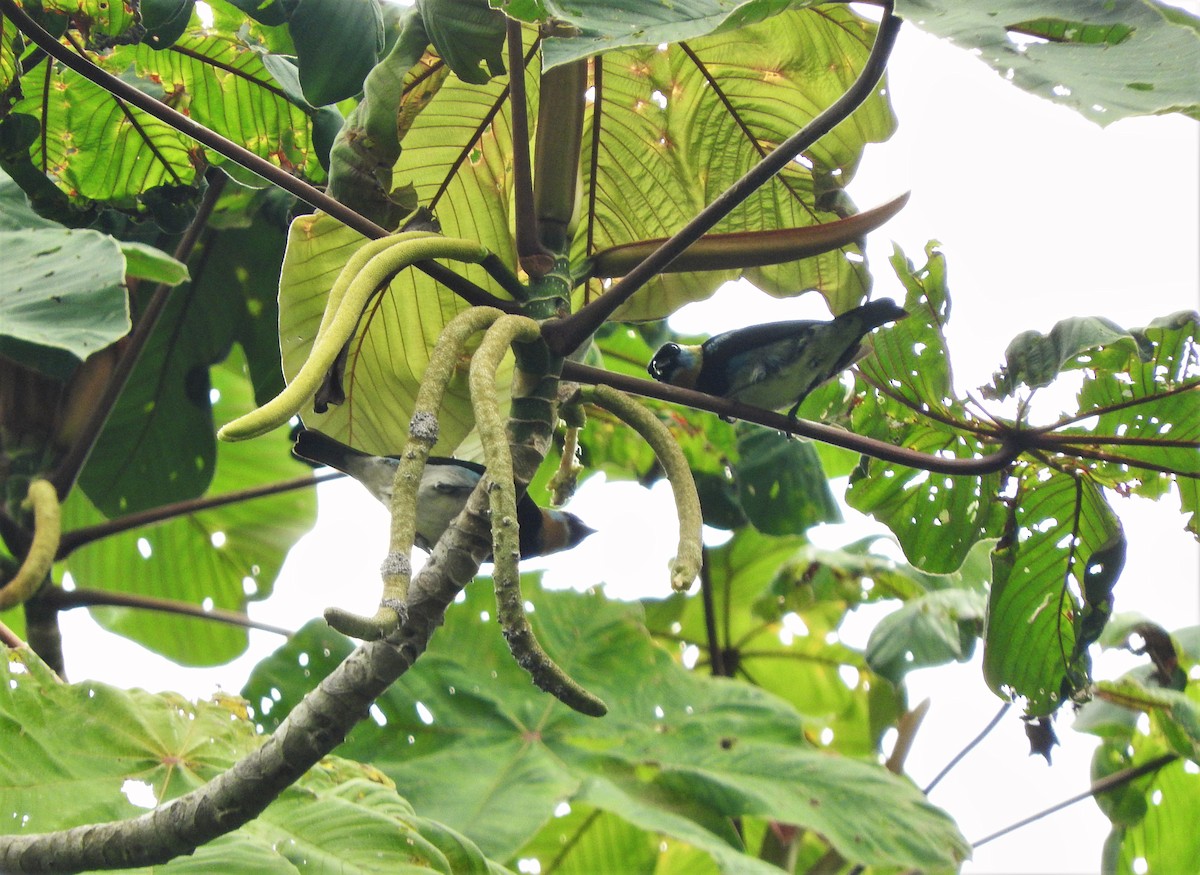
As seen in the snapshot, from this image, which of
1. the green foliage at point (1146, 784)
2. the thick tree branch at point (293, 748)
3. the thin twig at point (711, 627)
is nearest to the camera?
the thick tree branch at point (293, 748)

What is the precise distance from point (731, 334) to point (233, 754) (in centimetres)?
151

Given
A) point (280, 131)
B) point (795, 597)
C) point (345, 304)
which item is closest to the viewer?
point (345, 304)

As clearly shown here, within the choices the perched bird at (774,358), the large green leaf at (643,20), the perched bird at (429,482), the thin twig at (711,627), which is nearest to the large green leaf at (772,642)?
the thin twig at (711,627)

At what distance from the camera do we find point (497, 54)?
Answer: 1356mm

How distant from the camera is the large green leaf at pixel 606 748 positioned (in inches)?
98.0

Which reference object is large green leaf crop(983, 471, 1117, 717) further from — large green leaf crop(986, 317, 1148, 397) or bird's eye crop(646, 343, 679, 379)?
bird's eye crop(646, 343, 679, 379)

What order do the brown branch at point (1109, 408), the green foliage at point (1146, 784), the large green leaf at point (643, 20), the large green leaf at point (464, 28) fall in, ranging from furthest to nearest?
the green foliage at point (1146, 784) → the brown branch at point (1109, 408) → the large green leaf at point (464, 28) → the large green leaf at point (643, 20)

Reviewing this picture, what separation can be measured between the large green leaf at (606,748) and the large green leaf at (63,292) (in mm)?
1356

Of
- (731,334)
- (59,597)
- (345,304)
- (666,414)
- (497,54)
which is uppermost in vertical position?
(497,54)

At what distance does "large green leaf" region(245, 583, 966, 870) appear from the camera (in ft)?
8.17

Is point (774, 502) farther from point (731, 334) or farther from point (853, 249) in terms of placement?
point (853, 249)

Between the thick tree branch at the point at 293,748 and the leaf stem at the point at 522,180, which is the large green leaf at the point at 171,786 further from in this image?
the leaf stem at the point at 522,180

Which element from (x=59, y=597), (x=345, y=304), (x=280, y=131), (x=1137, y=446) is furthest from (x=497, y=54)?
(x=59, y=597)

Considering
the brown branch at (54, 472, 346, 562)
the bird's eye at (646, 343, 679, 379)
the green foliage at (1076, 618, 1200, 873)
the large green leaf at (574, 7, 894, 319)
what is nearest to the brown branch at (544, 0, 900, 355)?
the large green leaf at (574, 7, 894, 319)
